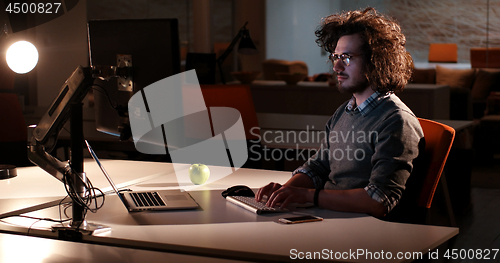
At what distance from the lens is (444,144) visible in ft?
5.34

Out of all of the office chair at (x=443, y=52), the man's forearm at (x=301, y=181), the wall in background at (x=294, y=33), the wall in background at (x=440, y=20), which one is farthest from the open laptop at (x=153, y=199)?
the wall in background at (x=294, y=33)

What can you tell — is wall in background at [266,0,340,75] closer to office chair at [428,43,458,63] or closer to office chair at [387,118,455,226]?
office chair at [428,43,458,63]

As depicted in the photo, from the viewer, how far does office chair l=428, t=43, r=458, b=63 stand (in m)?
5.48

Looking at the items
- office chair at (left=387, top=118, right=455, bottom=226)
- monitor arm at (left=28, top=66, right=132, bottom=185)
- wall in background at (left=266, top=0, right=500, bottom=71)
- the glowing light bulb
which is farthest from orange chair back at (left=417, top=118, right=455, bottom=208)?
wall in background at (left=266, top=0, right=500, bottom=71)

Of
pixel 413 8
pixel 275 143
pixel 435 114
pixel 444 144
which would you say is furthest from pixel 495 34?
pixel 444 144

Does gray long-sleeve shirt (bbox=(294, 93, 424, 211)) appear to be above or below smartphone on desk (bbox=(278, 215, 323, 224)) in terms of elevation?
above

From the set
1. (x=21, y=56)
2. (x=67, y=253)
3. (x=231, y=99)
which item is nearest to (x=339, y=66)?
(x=67, y=253)

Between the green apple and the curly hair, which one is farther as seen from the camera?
the green apple

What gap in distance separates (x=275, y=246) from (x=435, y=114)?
3933 mm

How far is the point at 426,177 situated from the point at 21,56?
1.43m

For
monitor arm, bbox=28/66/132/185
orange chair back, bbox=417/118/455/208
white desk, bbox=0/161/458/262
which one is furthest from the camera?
orange chair back, bbox=417/118/455/208

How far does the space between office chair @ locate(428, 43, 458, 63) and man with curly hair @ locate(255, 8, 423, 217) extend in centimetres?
403

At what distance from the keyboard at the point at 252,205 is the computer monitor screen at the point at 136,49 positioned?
403 mm

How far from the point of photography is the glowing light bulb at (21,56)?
1.84m
